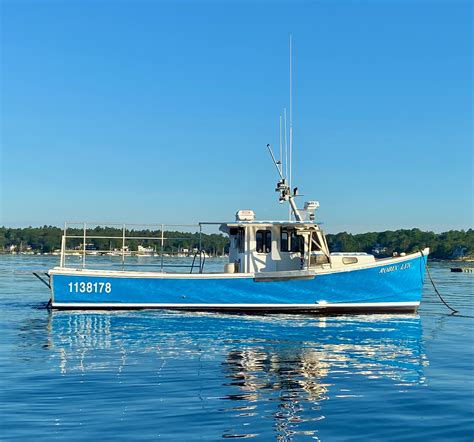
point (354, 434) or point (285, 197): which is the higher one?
point (285, 197)

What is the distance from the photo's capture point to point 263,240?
23.2 meters

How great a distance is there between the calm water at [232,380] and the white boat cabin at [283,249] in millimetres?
2902

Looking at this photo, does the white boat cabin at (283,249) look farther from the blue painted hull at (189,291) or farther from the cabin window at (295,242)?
the blue painted hull at (189,291)

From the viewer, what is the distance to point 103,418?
8859 millimetres

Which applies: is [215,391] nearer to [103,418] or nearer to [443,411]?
[103,418]

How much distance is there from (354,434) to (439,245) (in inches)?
5557

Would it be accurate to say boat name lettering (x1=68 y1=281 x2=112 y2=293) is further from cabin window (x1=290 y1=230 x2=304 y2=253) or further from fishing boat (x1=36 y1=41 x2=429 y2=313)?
cabin window (x1=290 y1=230 x2=304 y2=253)

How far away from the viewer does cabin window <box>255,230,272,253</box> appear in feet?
75.9

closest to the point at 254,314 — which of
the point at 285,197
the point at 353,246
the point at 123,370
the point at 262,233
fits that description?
the point at 262,233

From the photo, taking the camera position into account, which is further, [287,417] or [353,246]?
[353,246]

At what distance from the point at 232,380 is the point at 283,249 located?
11.9m

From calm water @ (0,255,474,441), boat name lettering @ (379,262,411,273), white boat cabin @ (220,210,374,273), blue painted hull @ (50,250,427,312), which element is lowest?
calm water @ (0,255,474,441)

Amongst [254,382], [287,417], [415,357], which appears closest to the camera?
[287,417]

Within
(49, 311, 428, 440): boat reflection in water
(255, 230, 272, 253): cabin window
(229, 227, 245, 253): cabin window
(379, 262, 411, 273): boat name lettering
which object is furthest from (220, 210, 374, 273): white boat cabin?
(49, 311, 428, 440): boat reflection in water
